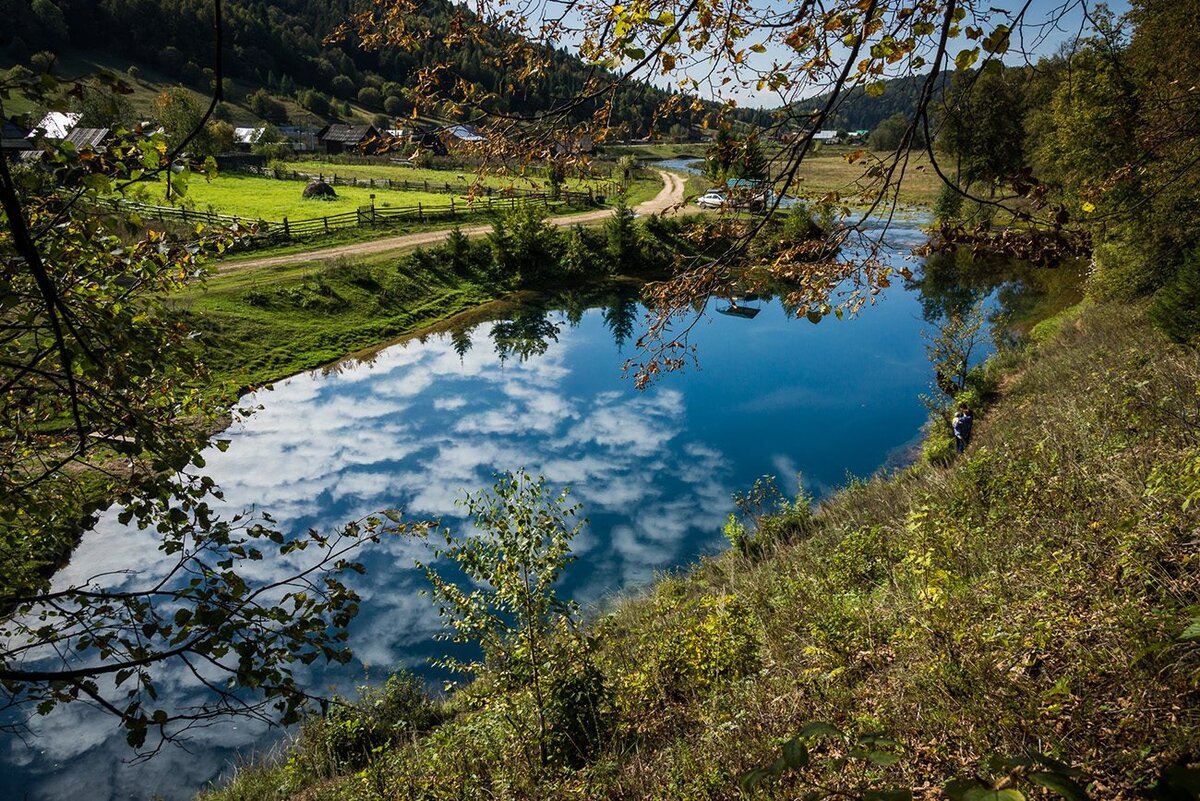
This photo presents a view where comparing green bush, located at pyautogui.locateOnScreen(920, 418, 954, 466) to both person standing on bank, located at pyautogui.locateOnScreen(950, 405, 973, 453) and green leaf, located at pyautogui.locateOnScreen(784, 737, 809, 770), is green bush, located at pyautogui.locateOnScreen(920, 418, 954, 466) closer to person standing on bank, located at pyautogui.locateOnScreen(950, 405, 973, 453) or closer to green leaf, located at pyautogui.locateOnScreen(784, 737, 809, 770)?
person standing on bank, located at pyautogui.locateOnScreen(950, 405, 973, 453)

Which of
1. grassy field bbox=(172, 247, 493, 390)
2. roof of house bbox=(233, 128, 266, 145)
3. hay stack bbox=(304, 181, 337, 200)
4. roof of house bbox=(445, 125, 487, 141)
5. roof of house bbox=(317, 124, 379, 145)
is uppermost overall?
roof of house bbox=(317, 124, 379, 145)

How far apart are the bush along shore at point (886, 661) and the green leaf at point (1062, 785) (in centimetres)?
2

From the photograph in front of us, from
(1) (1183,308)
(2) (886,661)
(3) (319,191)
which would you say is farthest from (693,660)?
(3) (319,191)

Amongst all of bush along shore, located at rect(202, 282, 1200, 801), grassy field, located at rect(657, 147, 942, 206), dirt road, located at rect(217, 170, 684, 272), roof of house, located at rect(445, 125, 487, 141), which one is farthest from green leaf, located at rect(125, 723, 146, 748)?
dirt road, located at rect(217, 170, 684, 272)

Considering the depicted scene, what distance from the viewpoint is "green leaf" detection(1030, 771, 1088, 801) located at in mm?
1854

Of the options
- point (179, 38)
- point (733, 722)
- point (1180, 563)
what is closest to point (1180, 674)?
point (1180, 563)

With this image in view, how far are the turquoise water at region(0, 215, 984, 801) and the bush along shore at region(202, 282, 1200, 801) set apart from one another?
313cm

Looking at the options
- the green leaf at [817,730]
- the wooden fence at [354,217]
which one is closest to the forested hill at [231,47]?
the wooden fence at [354,217]

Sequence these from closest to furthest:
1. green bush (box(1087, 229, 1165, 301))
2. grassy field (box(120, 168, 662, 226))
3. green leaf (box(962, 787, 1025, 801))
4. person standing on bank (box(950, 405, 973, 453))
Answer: green leaf (box(962, 787, 1025, 801)), person standing on bank (box(950, 405, 973, 453)), green bush (box(1087, 229, 1165, 301)), grassy field (box(120, 168, 662, 226))

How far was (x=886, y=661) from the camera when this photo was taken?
20.4ft

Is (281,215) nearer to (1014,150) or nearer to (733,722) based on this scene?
(733,722)

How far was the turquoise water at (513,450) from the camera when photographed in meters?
12.1

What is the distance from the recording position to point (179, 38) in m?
116

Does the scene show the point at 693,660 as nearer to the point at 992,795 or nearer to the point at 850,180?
the point at 992,795
